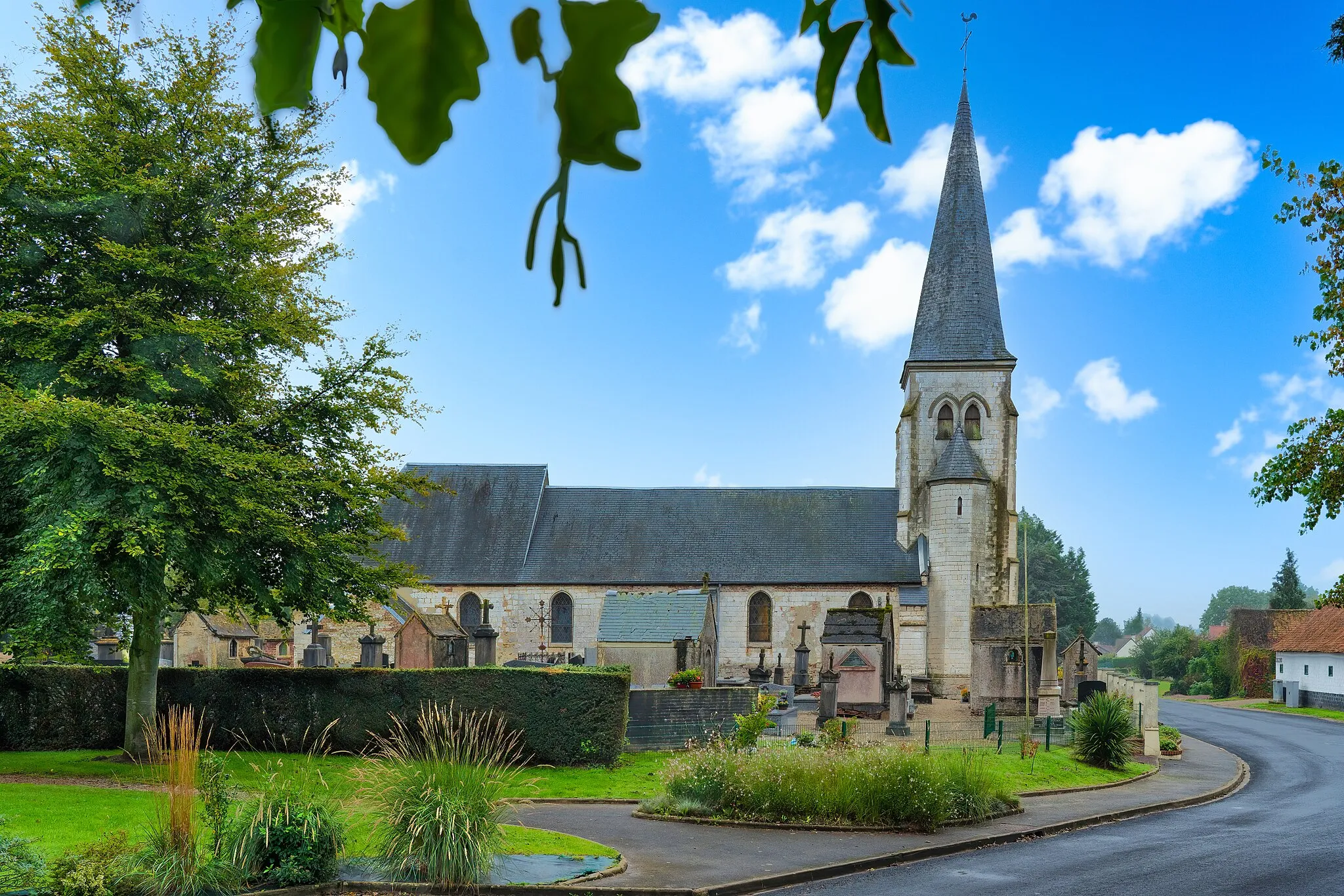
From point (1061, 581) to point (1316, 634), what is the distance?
3533 cm

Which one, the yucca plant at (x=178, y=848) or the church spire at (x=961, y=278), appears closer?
the yucca plant at (x=178, y=848)

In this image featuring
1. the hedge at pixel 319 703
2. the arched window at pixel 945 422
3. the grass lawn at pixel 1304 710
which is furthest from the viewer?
the grass lawn at pixel 1304 710

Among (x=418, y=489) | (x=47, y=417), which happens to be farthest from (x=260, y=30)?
(x=418, y=489)

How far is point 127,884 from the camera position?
8500 mm

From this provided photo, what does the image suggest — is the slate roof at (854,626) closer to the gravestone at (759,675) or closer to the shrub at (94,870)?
the gravestone at (759,675)

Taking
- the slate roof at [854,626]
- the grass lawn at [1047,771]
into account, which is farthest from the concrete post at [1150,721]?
the slate roof at [854,626]

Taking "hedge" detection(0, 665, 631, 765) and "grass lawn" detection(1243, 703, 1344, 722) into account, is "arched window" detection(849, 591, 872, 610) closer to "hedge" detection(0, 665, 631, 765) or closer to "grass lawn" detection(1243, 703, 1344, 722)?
"grass lawn" detection(1243, 703, 1344, 722)

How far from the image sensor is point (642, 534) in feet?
130

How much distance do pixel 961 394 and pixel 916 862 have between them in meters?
28.7

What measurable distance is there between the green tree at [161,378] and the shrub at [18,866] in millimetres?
6079

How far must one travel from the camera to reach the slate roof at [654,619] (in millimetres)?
27125

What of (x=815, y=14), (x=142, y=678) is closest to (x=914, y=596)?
(x=142, y=678)

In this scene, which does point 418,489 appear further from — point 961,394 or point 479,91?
point 961,394

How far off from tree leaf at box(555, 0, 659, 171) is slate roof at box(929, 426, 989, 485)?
3768 centimetres
